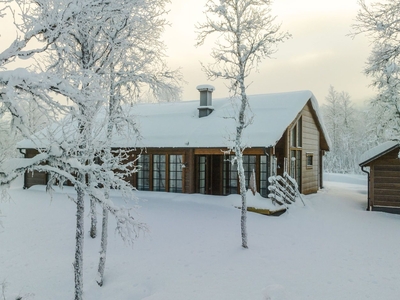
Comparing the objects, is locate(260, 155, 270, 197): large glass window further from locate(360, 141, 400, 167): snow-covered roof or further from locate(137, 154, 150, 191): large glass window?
locate(137, 154, 150, 191): large glass window

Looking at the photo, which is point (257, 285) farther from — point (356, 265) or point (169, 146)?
point (169, 146)

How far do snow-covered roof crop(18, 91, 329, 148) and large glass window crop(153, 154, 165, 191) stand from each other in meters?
0.93

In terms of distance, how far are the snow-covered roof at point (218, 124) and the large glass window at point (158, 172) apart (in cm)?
93

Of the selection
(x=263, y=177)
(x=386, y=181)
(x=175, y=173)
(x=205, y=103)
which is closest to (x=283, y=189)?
(x=263, y=177)

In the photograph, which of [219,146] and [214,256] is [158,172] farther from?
[214,256]

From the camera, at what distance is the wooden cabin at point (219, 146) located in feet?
44.9

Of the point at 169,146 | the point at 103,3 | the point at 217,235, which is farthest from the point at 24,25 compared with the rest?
the point at 169,146

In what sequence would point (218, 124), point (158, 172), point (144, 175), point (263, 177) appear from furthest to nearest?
point (144, 175) < point (158, 172) < point (218, 124) < point (263, 177)

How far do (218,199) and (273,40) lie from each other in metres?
7.06

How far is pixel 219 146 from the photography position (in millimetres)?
13461

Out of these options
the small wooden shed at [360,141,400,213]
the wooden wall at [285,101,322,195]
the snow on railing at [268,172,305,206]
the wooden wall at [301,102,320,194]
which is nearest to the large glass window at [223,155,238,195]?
the snow on railing at [268,172,305,206]

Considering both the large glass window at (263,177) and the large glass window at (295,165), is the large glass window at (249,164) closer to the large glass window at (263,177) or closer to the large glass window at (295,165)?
the large glass window at (263,177)

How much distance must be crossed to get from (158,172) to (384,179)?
1003 cm

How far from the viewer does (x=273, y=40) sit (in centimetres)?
916
